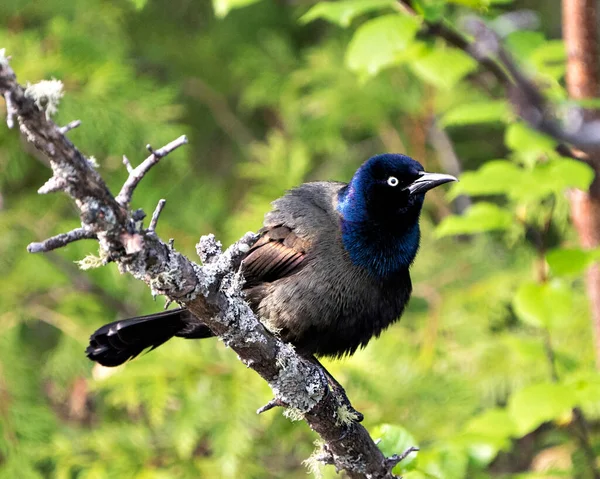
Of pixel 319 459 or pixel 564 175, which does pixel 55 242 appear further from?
pixel 564 175

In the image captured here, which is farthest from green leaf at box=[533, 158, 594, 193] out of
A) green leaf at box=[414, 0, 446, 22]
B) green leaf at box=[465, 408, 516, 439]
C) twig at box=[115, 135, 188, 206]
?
twig at box=[115, 135, 188, 206]

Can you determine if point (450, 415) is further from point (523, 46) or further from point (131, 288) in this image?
point (131, 288)

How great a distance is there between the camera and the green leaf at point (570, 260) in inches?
116

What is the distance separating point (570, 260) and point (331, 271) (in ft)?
2.86

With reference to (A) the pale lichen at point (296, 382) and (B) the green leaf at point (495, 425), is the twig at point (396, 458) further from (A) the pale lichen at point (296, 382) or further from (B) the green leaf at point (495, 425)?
(B) the green leaf at point (495, 425)

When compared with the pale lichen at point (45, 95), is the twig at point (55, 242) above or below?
below

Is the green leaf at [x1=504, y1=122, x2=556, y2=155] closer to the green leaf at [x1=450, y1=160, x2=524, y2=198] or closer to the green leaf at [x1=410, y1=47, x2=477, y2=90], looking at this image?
the green leaf at [x1=450, y1=160, x2=524, y2=198]

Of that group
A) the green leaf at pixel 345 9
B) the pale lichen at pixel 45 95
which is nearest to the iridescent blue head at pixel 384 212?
the green leaf at pixel 345 9

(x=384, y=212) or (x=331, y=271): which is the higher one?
(x=384, y=212)

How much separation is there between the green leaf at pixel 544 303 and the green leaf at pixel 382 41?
1.02 m

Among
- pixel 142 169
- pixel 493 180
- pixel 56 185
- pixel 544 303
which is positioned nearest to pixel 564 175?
pixel 493 180

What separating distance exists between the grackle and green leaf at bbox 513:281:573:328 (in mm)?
441

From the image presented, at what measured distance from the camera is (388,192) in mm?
3199

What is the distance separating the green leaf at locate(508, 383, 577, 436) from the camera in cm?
272
